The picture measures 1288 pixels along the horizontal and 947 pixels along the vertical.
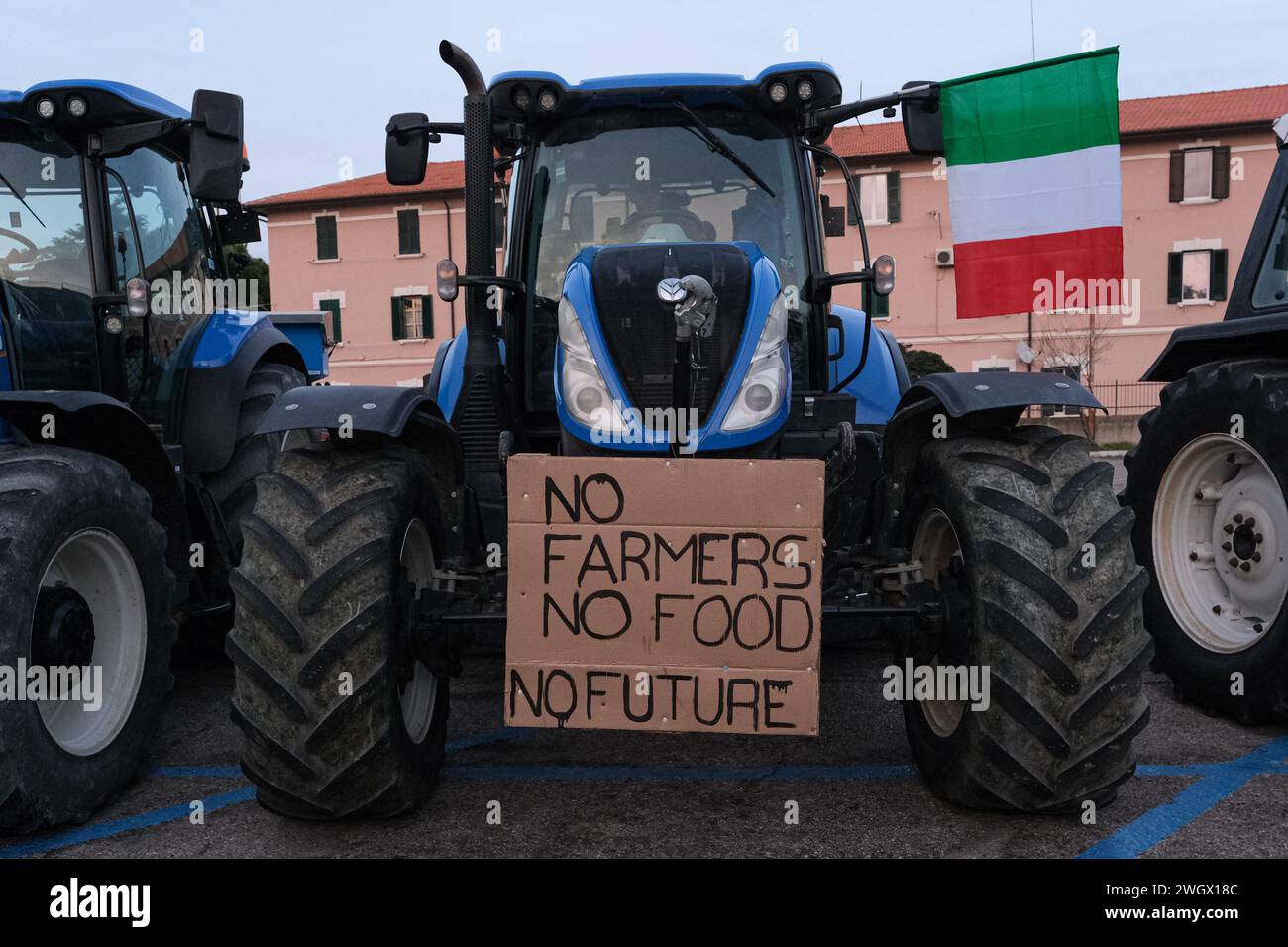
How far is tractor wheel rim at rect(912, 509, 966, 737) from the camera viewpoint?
3598 millimetres

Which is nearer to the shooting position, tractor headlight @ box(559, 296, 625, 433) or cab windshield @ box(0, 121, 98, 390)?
tractor headlight @ box(559, 296, 625, 433)

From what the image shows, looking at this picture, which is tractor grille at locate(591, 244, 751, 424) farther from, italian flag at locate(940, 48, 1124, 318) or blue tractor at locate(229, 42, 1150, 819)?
italian flag at locate(940, 48, 1124, 318)

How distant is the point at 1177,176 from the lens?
33438 mm

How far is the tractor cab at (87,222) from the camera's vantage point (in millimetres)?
4477

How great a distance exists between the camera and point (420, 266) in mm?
37031

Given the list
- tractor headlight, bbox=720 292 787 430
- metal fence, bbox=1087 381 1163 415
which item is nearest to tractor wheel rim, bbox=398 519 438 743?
tractor headlight, bbox=720 292 787 430

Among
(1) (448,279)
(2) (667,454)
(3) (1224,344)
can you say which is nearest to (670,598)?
(2) (667,454)

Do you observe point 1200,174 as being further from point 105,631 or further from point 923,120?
point 105,631

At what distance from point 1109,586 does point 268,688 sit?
93.2 inches

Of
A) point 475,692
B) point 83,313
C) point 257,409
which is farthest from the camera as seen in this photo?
point 257,409

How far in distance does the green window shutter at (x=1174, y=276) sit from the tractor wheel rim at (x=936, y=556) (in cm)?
3367

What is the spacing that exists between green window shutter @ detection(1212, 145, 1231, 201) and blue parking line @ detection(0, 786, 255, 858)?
3568 cm
